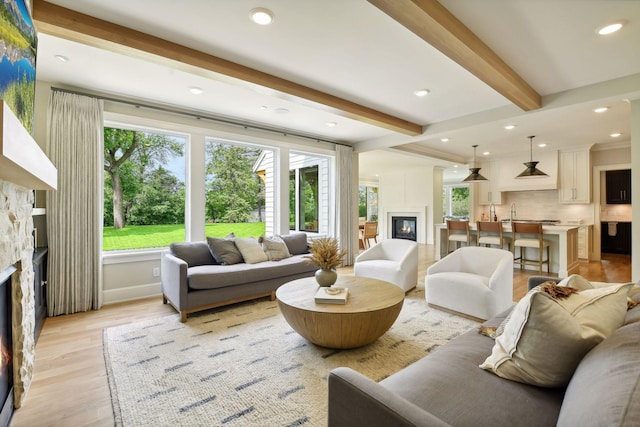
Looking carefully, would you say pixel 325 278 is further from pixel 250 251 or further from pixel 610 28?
pixel 610 28

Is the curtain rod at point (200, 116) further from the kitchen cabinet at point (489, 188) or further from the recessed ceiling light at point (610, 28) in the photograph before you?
the kitchen cabinet at point (489, 188)

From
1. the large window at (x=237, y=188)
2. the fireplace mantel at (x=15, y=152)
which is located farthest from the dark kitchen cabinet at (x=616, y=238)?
the fireplace mantel at (x=15, y=152)

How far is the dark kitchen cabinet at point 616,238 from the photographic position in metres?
6.83

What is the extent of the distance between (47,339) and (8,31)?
97.6 inches

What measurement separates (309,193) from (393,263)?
2767mm

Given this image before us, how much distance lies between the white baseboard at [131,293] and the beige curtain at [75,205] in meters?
0.18

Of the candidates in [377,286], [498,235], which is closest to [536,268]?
[498,235]

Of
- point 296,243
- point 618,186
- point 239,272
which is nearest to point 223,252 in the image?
point 239,272

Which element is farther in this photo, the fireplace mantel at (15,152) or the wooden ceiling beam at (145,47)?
the wooden ceiling beam at (145,47)

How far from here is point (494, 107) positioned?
3914 mm

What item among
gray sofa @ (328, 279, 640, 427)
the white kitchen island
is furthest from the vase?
the white kitchen island

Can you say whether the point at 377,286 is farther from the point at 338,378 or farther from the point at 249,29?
the point at 249,29

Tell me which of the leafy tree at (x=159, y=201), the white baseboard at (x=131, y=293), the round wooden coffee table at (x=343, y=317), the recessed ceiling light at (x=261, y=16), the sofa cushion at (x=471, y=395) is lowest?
the white baseboard at (x=131, y=293)

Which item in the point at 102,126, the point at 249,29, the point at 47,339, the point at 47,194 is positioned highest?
the point at 249,29
